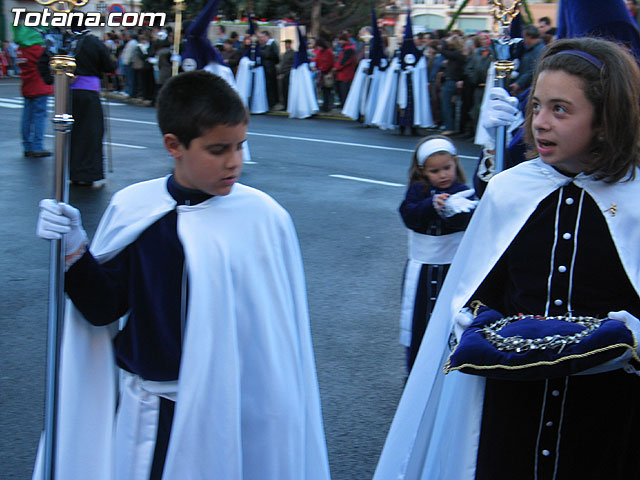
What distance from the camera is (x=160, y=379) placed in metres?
2.49

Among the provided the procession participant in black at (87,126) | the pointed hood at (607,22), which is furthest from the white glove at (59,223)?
the procession participant in black at (87,126)

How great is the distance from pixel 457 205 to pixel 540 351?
182 centimetres

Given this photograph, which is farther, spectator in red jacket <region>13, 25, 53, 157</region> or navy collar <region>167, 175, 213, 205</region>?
spectator in red jacket <region>13, 25, 53, 157</region>

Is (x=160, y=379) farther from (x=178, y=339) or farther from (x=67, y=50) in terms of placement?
(x=67, y=50)

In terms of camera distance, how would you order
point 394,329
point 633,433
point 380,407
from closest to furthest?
1. point 633,433
2. point 380,407
3. point 394,329

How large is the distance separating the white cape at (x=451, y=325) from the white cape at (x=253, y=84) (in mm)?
16995

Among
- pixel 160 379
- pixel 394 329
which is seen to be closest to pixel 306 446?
pixel 160 379

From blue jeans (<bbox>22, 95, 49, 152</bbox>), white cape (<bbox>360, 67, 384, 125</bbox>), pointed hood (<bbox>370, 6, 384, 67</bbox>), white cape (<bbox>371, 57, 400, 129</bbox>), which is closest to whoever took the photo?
blue jeans (<bbox>22, 95, 49, 152</bbox>)

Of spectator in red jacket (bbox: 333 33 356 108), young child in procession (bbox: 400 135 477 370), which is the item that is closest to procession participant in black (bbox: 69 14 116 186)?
young child in procession (bbox: 400 135 477 370)

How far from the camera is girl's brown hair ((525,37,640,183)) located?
2.34 metres

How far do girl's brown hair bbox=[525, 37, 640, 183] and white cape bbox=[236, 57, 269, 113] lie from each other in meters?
17.3

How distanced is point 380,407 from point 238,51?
17.2m

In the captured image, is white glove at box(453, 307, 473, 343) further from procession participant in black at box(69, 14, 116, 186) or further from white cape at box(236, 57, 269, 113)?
white cape at box(236, 57, 269, 113)

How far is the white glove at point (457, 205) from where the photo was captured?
13.1ft
